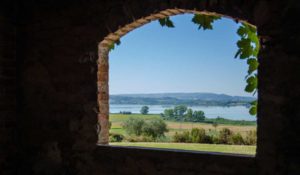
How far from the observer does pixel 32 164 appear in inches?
133

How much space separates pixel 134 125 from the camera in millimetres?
8180

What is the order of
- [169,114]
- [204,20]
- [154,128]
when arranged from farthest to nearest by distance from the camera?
[154,128] < [169,114] < [204,20]

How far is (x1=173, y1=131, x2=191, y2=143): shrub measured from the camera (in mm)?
6689

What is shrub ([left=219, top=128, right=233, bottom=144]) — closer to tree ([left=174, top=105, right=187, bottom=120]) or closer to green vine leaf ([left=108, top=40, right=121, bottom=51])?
tree ([left=174, top=105, right=187, bottom=120])

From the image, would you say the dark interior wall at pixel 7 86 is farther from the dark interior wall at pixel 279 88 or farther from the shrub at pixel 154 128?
the shrub at pixel 154 128

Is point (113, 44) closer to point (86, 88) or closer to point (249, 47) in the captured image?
point (86, 88)

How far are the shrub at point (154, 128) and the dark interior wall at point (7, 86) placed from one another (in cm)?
452

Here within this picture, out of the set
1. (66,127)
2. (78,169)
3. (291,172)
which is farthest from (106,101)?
(291,172)

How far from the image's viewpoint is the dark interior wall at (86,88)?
7.73 feet

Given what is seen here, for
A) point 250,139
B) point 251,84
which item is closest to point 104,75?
point 251,84

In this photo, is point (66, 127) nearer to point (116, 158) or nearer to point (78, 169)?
point (78, 169)

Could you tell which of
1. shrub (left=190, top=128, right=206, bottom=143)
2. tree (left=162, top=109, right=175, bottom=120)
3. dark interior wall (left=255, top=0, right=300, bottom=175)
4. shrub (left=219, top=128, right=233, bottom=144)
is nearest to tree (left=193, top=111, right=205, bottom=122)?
shrub (left=190, top=128, right=206, bottom=143)

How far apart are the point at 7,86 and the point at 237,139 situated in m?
4.20

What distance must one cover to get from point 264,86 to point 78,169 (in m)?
1.78
